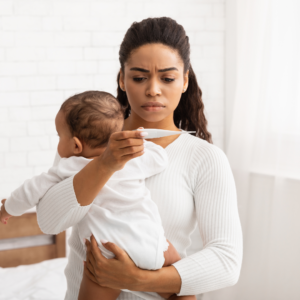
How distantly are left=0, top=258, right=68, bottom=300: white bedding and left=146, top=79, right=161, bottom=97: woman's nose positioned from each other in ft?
4.82

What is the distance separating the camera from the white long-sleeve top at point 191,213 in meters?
1.01

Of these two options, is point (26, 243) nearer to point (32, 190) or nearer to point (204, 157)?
point (32, 190)

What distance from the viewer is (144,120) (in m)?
1.34

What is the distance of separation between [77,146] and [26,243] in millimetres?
1911


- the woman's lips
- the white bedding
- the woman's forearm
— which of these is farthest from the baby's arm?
the white bedding

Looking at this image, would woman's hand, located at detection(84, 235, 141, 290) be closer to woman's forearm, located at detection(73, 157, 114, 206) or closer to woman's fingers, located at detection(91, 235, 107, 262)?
woman's fingers, located at detection(91, 235, 107, 262)

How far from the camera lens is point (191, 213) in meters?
1.17

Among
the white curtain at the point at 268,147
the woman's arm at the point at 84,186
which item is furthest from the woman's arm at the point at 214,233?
the white curtain at the point at 268,147

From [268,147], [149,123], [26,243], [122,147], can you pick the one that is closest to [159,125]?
[149,123]

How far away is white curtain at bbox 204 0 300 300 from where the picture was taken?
2.30 metres

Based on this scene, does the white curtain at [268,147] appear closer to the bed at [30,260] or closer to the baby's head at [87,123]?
the bed at [30,260]

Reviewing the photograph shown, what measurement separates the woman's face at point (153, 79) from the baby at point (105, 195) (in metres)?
0.15

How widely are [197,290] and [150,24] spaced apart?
0.84 m

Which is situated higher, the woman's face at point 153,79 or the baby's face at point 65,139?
the woman's face at point 153,79
